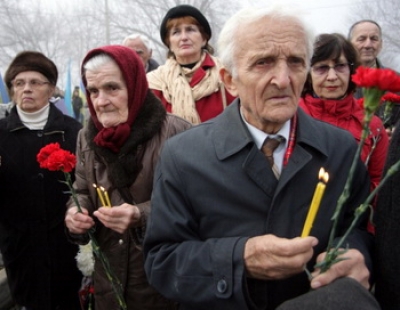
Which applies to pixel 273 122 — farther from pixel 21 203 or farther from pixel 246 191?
pixel 21 203

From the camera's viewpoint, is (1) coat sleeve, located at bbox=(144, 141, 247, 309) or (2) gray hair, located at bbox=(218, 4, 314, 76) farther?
(2) gray hair, located at bbox=(218, 4, 314, 76)

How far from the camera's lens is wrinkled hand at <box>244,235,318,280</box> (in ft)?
3.83

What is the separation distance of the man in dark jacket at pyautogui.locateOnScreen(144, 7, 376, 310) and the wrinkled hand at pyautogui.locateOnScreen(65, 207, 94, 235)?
1.97 ft

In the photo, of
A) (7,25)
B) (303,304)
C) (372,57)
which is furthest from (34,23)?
(303,304)

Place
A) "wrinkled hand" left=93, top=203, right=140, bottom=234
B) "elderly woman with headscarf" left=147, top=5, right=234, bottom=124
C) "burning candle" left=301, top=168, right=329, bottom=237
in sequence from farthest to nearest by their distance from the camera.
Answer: "elderly woman with headscarf" left=147, top=5, right=234, bottom=124 → "wrinkled hand" left=93, top=203, right=140, bottom=234 → "burning candle" left=301, top=168, right=329, bottom=237

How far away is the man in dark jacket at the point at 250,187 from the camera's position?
1.37 m

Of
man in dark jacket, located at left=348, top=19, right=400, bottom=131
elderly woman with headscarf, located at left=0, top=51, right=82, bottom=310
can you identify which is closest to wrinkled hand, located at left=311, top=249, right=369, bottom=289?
elderly woman with headscarf, located at left=0, top=51, right=82, bottom=310

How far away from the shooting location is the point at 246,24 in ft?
4.71

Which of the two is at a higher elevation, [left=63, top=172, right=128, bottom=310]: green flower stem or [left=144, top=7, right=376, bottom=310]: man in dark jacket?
[left=144, top=7, right=376, bottom=310]: man in dark jacket

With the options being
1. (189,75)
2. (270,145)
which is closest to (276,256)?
(270,145)

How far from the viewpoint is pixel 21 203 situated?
2869 mm

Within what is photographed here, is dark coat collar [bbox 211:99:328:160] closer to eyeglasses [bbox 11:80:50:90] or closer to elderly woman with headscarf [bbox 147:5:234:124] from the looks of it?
elderly woman with headscarf [bbox 147:5:234:124]

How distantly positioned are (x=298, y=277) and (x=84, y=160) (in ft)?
4.43

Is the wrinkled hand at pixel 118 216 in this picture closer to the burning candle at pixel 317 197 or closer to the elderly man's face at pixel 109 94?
the elderly man's face at pixel 109 94
